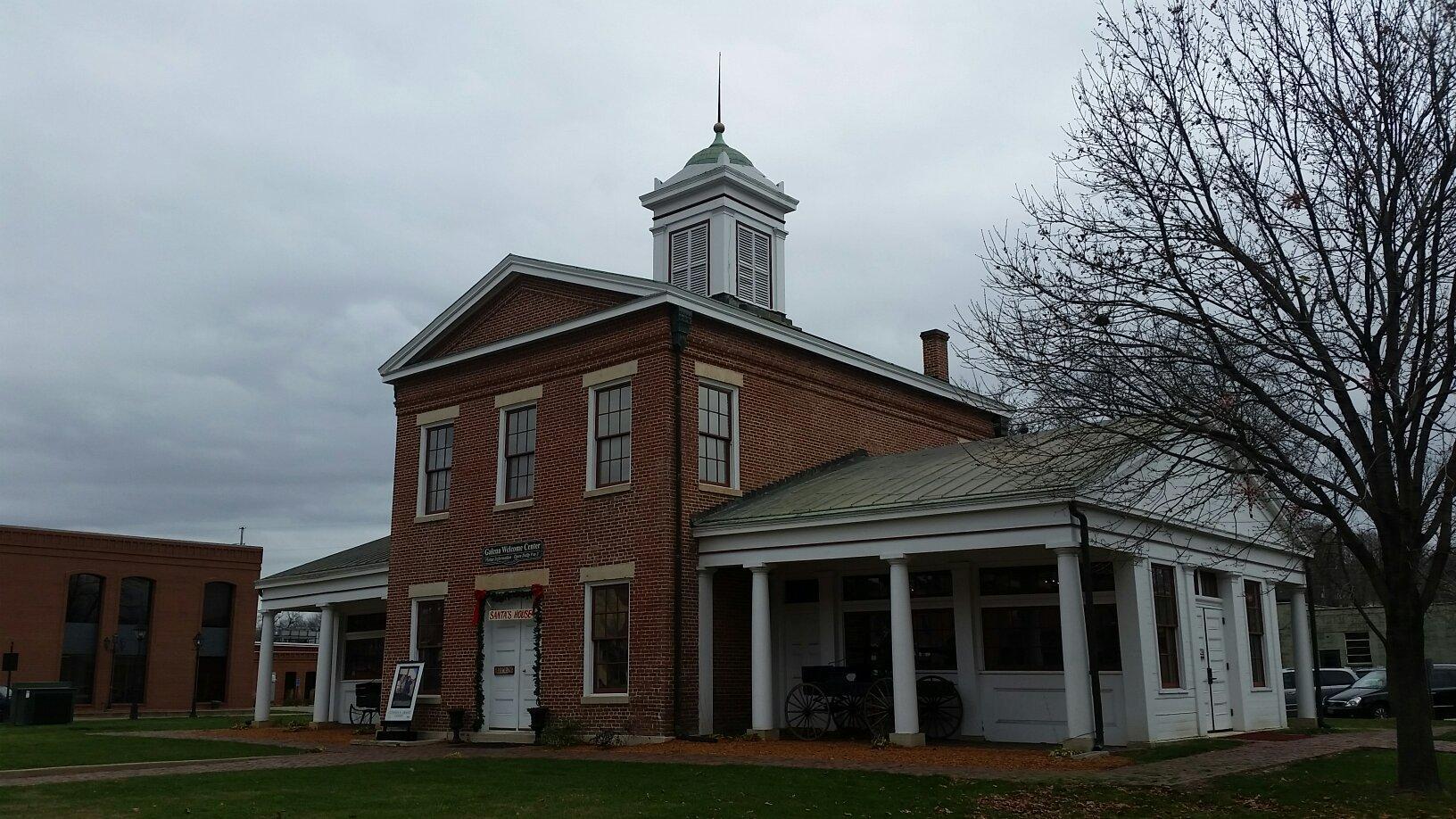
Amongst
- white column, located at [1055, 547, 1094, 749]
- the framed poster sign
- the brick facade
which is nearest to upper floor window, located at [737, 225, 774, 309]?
the brick facade

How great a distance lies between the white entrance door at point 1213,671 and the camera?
1931 centimetres

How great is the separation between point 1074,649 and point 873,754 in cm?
305

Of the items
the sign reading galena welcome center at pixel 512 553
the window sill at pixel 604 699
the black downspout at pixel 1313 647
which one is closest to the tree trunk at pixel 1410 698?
the black downspout at pixel 1313 647

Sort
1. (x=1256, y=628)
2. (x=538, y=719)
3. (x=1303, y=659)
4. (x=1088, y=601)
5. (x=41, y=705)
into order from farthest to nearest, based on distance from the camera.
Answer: (x=41, y=705), (x=1303, y=659), (x=1256, y=628), (x=538, y=719), (x=1088, y=601)

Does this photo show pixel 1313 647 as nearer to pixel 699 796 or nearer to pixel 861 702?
pixel 861 702

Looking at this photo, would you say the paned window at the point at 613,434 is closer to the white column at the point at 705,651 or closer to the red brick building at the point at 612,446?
the red brick building at the point at 612,446

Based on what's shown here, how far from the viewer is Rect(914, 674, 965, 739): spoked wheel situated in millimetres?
19094

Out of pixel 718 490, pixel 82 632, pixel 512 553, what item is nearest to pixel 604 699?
pixel 512 553

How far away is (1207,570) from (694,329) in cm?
967

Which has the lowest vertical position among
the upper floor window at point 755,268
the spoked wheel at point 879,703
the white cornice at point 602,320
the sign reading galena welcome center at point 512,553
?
the spoked wheel at point 879,703

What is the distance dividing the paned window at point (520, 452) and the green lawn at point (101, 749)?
6.00 m

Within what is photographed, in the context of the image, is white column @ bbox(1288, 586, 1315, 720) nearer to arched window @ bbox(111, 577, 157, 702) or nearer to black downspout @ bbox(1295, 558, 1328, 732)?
black downspout @ bbox(1295, 558, 1328, 732)

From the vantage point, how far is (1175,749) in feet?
53.0

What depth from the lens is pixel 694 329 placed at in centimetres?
2108
